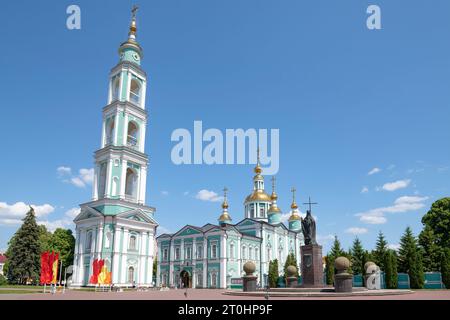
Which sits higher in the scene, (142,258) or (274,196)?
(274,196)

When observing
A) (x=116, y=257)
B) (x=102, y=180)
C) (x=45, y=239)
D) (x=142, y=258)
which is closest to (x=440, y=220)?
(x=142, y=258)

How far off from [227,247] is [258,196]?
15.9 metres

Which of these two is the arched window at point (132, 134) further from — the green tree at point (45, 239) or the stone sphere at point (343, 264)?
the stone sphere at point (343, 264)

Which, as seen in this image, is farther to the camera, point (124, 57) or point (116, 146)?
point (124, 57)

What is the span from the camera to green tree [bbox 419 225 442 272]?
40125 mm

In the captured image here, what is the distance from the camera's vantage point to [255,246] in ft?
190

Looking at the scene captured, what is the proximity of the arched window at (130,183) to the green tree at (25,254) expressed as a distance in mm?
14911

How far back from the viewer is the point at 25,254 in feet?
153

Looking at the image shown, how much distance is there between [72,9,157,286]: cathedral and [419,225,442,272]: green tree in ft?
97.4

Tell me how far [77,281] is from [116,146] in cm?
1433

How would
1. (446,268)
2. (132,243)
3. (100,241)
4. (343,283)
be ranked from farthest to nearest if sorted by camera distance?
1. (132,243)
2. (100,241)
3. (446,268)
4. (343,283)

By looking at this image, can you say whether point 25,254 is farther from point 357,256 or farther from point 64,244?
point 357,256
